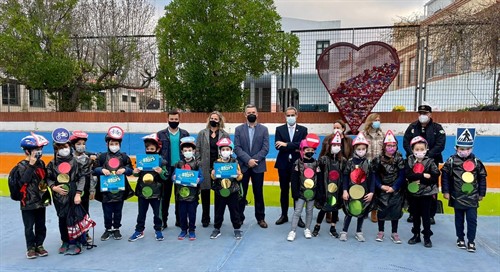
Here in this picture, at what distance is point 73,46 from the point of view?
11984 millimetres

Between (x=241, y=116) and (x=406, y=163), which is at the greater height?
(x=241, y=116)

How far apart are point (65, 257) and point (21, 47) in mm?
8595

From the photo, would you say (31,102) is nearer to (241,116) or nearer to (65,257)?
(241,116)

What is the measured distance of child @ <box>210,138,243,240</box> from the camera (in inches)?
200

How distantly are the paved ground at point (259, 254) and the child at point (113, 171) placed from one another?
24 centimetres

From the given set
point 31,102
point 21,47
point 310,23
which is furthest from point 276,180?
point 310,23

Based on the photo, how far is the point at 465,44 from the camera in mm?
10062

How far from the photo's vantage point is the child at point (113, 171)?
494 cm

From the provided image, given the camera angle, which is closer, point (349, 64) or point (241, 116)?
point (349, 64)

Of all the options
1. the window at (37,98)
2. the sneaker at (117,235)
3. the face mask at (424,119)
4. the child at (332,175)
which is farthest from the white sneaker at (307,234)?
the window at (37,98)

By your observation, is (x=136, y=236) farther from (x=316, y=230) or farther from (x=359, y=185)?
(x=359, y=185)

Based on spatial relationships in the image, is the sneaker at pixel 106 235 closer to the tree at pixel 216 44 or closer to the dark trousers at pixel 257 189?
the dark trousers at pixel 257 189

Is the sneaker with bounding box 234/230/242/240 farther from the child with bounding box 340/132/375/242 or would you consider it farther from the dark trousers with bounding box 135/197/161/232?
the child with bounding box 340/132/375/242

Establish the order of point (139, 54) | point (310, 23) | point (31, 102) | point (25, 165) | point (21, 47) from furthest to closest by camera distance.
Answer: point (310, 23) → point (31, 102) → point (139, 54) → point (21, 47) → point (25, 165)
